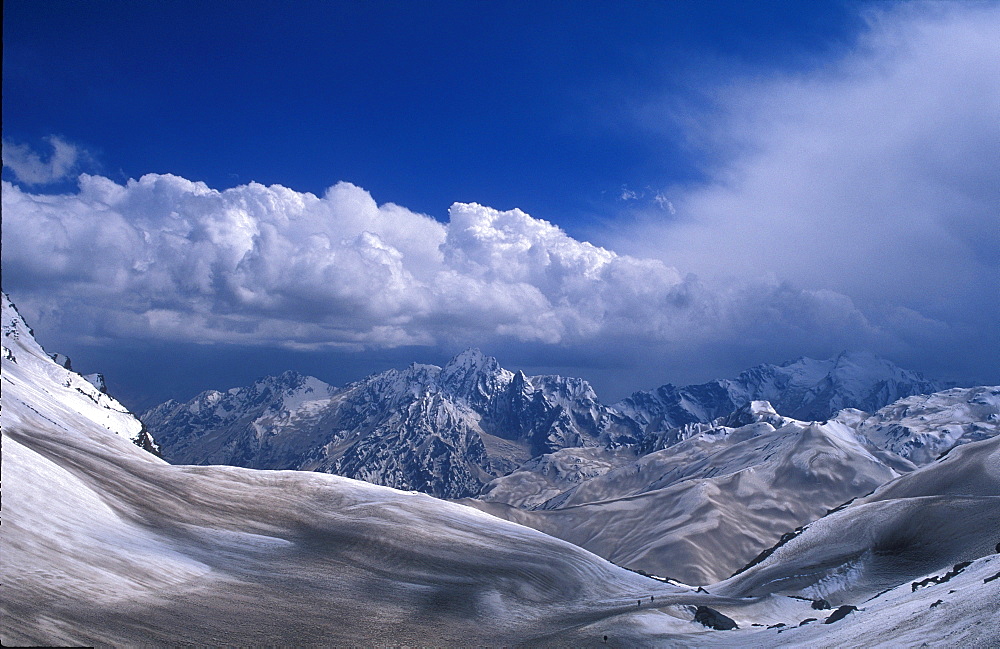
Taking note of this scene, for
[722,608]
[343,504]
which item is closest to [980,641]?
[722,608]

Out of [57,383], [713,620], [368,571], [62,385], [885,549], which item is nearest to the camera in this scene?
[713,620]

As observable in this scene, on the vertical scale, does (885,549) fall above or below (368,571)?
below

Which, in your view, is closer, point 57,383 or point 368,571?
point 368,571

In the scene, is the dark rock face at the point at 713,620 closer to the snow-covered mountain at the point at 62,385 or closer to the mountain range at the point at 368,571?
the mountain range at the point at 368,571

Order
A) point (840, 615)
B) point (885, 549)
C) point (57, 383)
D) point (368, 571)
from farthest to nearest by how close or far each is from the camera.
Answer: point (57, 383)
point (885, 549)
point (368, 571)
point (840, 615)

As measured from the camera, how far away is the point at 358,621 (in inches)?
1727

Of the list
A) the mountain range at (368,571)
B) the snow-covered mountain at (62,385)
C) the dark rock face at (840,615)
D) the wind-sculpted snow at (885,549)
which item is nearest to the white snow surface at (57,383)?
the snow-covered mountain at (62,385)

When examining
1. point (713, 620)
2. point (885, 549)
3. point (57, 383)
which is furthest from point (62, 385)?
point (885, 549)

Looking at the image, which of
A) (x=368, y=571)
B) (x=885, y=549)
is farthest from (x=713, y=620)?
(x=885, y=549)

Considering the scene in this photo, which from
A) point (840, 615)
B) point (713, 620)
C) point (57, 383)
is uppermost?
point (57, 383)

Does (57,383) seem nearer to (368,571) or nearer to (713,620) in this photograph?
(368,571)

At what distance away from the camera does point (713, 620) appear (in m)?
47.6

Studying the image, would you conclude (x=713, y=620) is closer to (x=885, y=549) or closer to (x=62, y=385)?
(x=885, y=549)

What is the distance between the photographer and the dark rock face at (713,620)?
46.5 m
